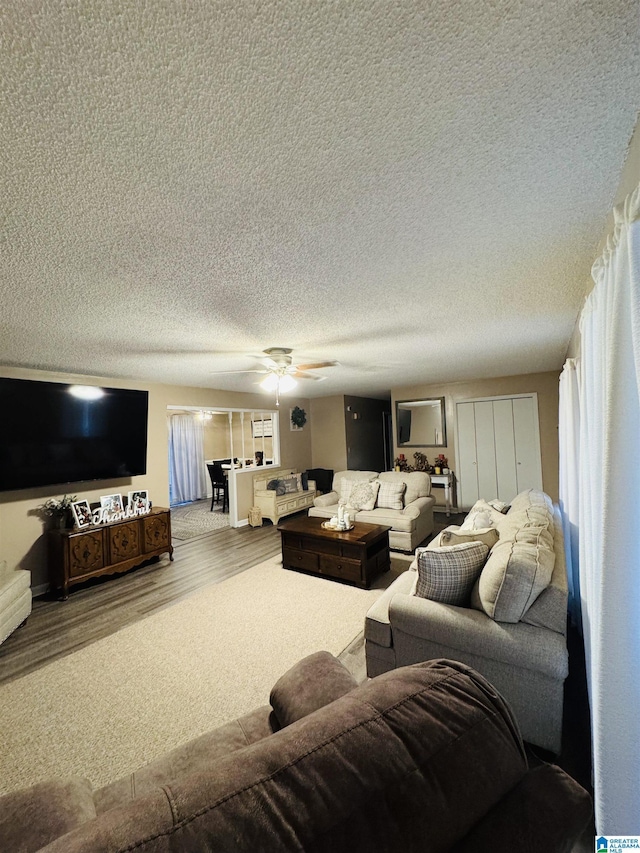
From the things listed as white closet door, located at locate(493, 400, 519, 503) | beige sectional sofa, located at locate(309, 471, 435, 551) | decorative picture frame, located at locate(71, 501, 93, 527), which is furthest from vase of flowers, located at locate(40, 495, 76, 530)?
white closet door, located at locate(493, 400, 519, 503)

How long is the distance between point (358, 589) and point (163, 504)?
300 cm

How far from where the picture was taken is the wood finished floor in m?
2.61

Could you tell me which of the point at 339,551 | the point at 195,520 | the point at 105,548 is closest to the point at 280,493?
the point at 195,520

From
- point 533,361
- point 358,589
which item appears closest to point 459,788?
point 358,589

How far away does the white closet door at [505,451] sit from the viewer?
5.77 meters

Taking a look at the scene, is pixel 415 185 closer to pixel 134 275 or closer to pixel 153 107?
pixel 153 107

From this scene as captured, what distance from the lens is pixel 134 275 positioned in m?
1.65

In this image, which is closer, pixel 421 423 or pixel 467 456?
pixel 467 456

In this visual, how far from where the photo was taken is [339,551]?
362 cm

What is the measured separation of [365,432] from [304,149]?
7359 millimetres

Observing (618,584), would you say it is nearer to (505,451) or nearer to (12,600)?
(12,600)

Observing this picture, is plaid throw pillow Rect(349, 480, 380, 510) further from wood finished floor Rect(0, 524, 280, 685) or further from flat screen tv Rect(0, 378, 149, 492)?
flat screen tv Rect(0, 378, 149, 492)

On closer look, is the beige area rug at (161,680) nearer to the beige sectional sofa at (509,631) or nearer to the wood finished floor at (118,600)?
the wood finished floor at (118,600)

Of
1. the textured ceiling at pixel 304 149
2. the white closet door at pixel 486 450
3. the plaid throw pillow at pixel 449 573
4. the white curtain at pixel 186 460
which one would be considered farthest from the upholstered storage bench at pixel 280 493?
the textured ceiling at pixel 304 149
